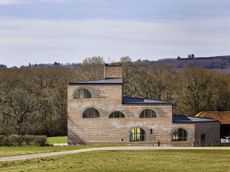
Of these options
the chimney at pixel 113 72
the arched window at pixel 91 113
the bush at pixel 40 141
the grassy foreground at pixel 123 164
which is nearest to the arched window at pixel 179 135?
the arched window at pixel 91 113

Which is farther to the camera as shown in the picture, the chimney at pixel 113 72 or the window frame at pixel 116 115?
the chimney at pixel 113 72

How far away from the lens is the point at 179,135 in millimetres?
70250

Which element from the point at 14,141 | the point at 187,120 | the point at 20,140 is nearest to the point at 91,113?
the point at 20,140

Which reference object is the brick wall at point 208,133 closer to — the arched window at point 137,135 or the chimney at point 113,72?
the arched window at point 137,135

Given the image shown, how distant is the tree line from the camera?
274ft

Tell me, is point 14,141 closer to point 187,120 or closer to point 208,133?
point 187,120

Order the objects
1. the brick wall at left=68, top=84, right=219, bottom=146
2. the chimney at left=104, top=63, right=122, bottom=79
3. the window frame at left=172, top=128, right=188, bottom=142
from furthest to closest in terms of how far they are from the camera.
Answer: the chimney at left=104, top=63, right=122, bottom=79, the window frame at left=172, top=128, right=188, bottom=142, the brick wall at left=68, top=84, right=219, bottom=146

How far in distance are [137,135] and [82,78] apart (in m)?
31.8

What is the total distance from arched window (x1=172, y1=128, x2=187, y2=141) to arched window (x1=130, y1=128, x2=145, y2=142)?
3579mm

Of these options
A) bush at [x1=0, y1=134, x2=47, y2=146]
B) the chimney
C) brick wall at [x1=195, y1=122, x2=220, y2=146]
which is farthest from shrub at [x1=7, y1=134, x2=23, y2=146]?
brick wall at [x1=195, y1=122, x2=220, y2=146]

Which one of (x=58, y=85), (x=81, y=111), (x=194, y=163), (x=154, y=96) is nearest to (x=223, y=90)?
(x=154, y=96)

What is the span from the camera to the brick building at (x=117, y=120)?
69.9m

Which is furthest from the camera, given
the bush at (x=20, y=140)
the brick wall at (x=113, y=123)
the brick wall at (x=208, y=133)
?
the brick wall at (x=208, y=133)

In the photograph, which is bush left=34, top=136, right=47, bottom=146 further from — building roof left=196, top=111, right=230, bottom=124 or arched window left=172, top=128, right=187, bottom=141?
building roof left=196, top=111, right=230, bottom=124
